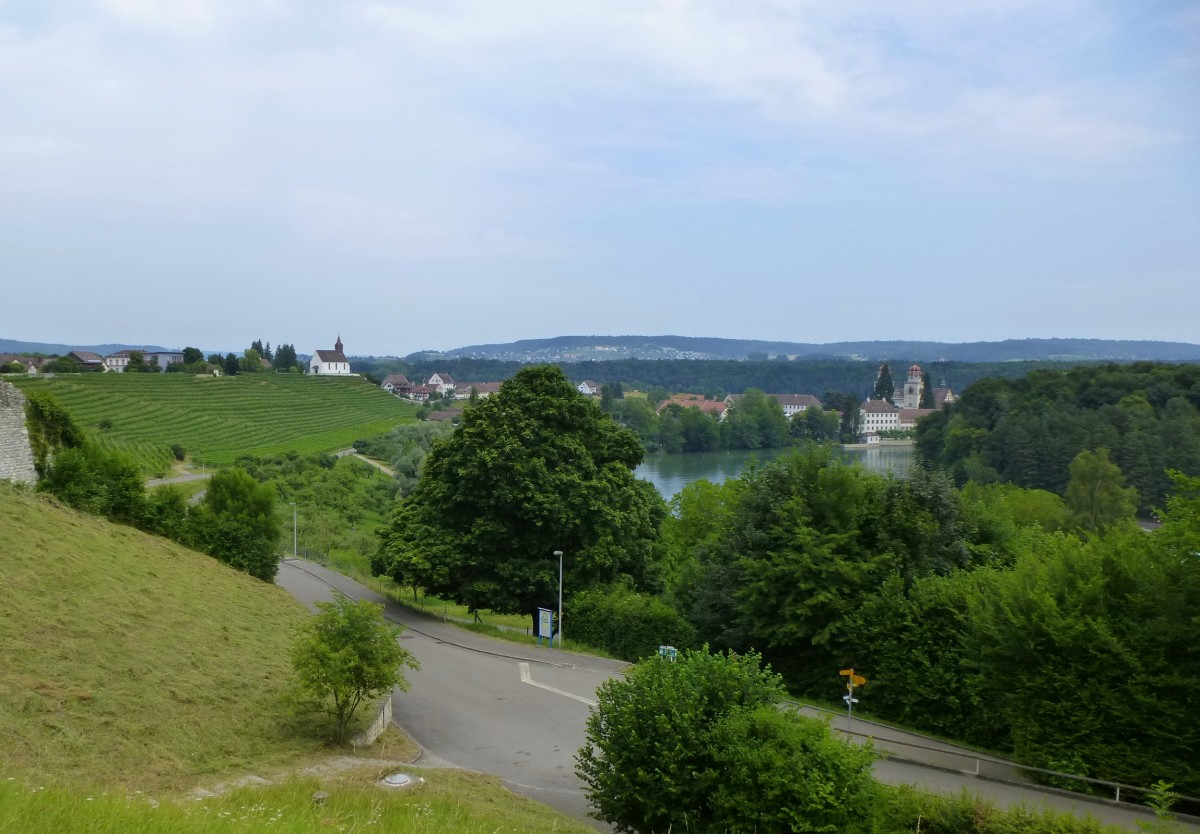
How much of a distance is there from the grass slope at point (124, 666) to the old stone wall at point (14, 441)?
541cm


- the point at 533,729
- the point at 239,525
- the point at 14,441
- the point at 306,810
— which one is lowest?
the point at 533,729

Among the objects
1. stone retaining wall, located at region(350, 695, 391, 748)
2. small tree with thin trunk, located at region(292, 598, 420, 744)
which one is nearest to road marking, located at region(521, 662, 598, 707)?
stone retaining wall, located at region(350, 695, 391, 748)

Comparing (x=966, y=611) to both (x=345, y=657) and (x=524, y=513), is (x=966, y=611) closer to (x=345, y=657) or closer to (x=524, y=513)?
(x=345, y=657)

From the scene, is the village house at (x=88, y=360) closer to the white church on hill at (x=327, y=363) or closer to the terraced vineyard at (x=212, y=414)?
the terraced vineyard at (x=212, y=414)

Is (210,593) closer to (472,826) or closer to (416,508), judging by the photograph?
(416,508)

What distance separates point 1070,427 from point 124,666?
74.1 meters

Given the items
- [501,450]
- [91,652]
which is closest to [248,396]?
[501,450]

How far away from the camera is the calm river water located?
81.2 metres

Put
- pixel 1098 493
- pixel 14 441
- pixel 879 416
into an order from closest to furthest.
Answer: pixel 14 441 < pixel 1098 493 < pixel 879 416

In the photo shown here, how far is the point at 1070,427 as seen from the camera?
7194 cm

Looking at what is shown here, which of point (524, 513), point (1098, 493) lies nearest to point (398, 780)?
point (524, 513)

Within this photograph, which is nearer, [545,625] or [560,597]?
[545,625]

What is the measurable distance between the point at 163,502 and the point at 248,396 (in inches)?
2245

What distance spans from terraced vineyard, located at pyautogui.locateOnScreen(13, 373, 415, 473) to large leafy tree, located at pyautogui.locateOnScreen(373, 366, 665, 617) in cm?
2337
